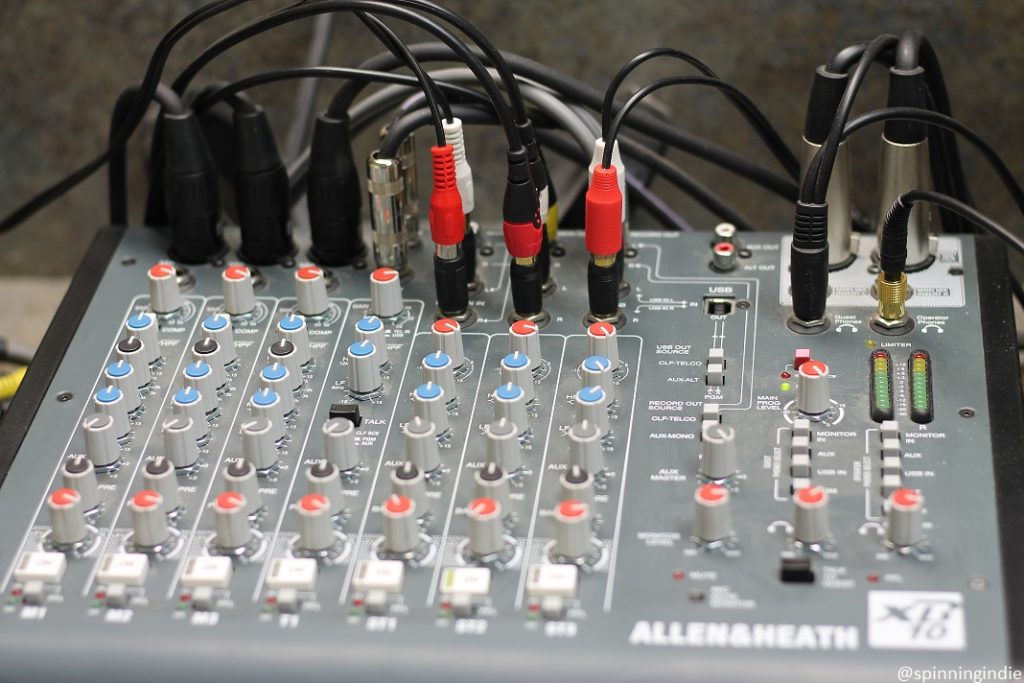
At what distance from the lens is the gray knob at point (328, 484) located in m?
1.10

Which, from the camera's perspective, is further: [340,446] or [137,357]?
[137,357]

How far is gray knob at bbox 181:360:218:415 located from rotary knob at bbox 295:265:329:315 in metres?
0.14

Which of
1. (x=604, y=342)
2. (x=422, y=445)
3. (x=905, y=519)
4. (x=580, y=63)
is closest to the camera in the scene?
(x=905, y=519)

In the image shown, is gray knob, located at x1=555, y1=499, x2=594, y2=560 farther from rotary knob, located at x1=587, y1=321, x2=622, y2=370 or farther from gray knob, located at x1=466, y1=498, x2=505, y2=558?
rotary knob, located at x1=587, y1=321, x2=622, y2=370

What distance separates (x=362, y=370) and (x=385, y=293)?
0.12m

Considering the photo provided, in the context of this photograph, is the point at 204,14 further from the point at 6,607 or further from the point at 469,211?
the point at 6,607

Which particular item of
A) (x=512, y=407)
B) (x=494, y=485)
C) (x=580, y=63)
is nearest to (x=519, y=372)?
(x=512, y=407)

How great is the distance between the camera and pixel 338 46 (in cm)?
177

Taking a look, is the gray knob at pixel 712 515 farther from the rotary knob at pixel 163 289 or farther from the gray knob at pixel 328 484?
the rotary knob at pixel 163 289

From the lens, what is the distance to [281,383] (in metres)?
1.21

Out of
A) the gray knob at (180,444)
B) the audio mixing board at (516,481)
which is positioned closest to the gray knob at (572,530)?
the audio mixing board at (516,481)

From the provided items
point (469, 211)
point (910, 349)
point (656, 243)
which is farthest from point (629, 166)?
point (910, 349)

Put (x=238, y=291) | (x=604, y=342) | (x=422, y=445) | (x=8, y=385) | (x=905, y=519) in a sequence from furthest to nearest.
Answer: (x=8, y=385), (x=238, y=291), (x=604, y=342), (x=422, y=445), (x=905, y=519)

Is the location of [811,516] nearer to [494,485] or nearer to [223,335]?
[494,485]
